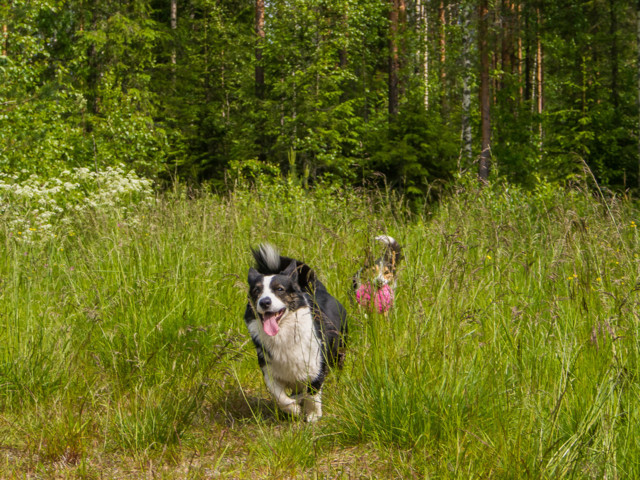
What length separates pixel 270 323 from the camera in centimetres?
324

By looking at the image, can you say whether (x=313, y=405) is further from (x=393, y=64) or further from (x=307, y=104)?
(x=393, y=64)

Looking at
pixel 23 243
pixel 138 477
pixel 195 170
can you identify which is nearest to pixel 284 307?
pixel 138 477

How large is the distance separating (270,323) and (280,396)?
1.29 feet

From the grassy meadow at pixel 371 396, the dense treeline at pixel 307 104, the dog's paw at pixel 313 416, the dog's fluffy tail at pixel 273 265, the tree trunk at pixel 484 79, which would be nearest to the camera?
the grassy meadow at pixel 371 396

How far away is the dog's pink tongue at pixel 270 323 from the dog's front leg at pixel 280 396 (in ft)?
0.83

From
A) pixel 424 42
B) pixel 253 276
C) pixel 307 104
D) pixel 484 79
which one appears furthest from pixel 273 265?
pixel 424 42

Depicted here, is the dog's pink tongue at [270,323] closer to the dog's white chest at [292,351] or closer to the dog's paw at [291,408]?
the dog's white chest at [292,351]

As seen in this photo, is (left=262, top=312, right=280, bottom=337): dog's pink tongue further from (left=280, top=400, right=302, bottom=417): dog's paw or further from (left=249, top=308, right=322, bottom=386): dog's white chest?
(left=280, top=400, right=302, bottom=417): dog's paw

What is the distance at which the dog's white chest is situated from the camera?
10.9 feet

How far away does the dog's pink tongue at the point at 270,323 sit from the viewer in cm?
322

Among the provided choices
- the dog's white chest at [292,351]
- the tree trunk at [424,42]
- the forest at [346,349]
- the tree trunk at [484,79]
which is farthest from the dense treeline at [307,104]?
the dog's white chest at [292,351]

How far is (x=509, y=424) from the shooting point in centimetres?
246

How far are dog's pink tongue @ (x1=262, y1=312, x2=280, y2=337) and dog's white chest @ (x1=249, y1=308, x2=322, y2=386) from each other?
0.09m

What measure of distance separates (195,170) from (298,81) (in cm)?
522
